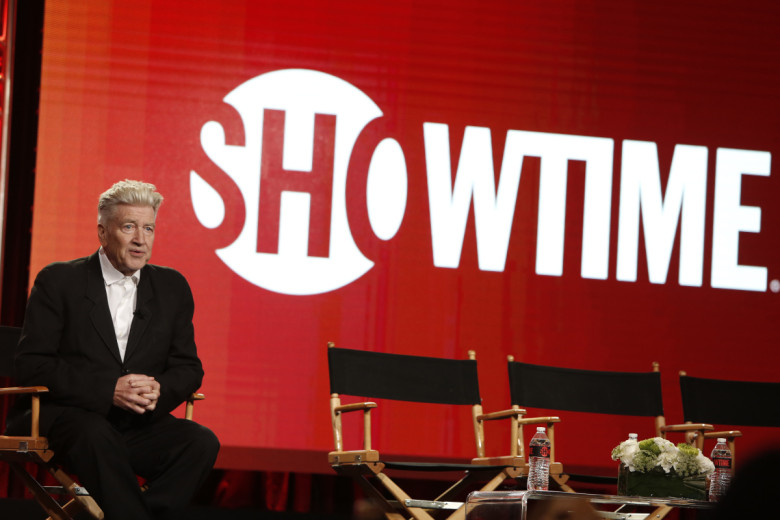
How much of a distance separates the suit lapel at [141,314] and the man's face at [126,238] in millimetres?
64

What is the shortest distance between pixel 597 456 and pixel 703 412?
0.54 meters

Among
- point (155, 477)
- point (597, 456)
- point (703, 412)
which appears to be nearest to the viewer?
point (155, 477)

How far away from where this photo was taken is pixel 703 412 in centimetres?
408

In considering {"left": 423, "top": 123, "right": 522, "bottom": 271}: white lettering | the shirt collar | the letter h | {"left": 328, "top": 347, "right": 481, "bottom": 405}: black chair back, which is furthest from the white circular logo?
the shirt collar

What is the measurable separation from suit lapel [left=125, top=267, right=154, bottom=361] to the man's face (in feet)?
0.21

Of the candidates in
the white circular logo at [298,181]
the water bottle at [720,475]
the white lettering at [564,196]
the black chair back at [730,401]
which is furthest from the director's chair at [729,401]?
the white circular logo at [298,181]

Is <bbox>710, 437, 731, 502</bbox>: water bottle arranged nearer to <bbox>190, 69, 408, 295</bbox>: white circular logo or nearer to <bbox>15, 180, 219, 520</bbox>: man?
<bbox>15, 180, 219, 520</bbox>: man

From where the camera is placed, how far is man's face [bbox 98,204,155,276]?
9.82 feet

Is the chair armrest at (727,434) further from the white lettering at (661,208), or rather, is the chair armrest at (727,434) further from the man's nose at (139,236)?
the man's nose at (139,236)

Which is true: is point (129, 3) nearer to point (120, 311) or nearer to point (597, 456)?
point (120, 311)

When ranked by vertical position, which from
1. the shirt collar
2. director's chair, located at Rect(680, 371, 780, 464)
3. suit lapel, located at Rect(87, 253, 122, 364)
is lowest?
director's chair, located at Rect(680, 371, 780, 464)

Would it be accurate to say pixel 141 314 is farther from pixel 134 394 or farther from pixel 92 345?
pixel 134 394

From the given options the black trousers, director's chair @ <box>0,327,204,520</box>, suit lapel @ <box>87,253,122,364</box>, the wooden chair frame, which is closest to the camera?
the black trousers

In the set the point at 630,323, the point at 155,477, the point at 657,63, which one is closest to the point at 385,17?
the point at 657,63
